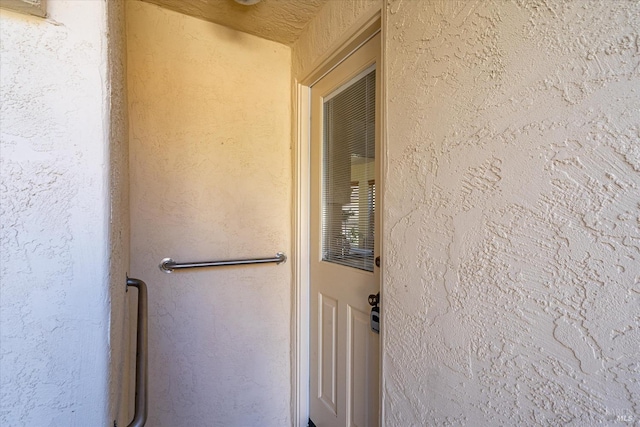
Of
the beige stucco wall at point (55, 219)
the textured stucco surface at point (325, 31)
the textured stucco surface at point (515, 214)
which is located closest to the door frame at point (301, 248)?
the textured stucco surface at point (325, 31)

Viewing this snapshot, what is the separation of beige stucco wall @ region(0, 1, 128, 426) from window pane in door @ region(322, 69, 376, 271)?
846 millimetres

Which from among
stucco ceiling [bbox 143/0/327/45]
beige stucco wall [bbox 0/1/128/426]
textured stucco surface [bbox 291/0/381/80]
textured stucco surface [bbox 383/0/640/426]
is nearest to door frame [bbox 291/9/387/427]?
textured stucco surface [bbox 291/0/381/80]

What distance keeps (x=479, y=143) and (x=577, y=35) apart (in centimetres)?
23

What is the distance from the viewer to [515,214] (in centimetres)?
57

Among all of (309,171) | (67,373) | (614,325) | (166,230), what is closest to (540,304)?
(614,325)

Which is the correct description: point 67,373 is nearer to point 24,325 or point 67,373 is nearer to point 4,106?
point 24,325

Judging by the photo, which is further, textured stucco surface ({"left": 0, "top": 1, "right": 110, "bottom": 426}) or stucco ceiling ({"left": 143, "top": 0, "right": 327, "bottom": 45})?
stucco ceiling ({"left": 143, "top": 0, "right": 327, "bottom": 45})

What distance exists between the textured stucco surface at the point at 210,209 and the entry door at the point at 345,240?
228 millimetres

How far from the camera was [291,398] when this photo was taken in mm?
1587

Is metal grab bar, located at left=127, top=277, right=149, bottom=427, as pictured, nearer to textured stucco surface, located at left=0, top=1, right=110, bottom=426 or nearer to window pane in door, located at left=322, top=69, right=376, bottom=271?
textured stucco surface, located at left=0, top=1, right=110, bottom=426

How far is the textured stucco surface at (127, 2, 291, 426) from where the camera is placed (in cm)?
130

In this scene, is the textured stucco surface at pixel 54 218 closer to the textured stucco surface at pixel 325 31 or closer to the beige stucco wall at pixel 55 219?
the beige stucco wall at pixel 55 219

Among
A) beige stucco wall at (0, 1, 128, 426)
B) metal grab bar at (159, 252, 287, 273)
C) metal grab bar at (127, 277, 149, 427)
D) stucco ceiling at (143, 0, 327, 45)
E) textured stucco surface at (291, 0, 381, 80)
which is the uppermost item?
stucco ceiling at (143, 0, 327, 45)

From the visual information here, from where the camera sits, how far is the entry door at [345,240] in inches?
43.7
